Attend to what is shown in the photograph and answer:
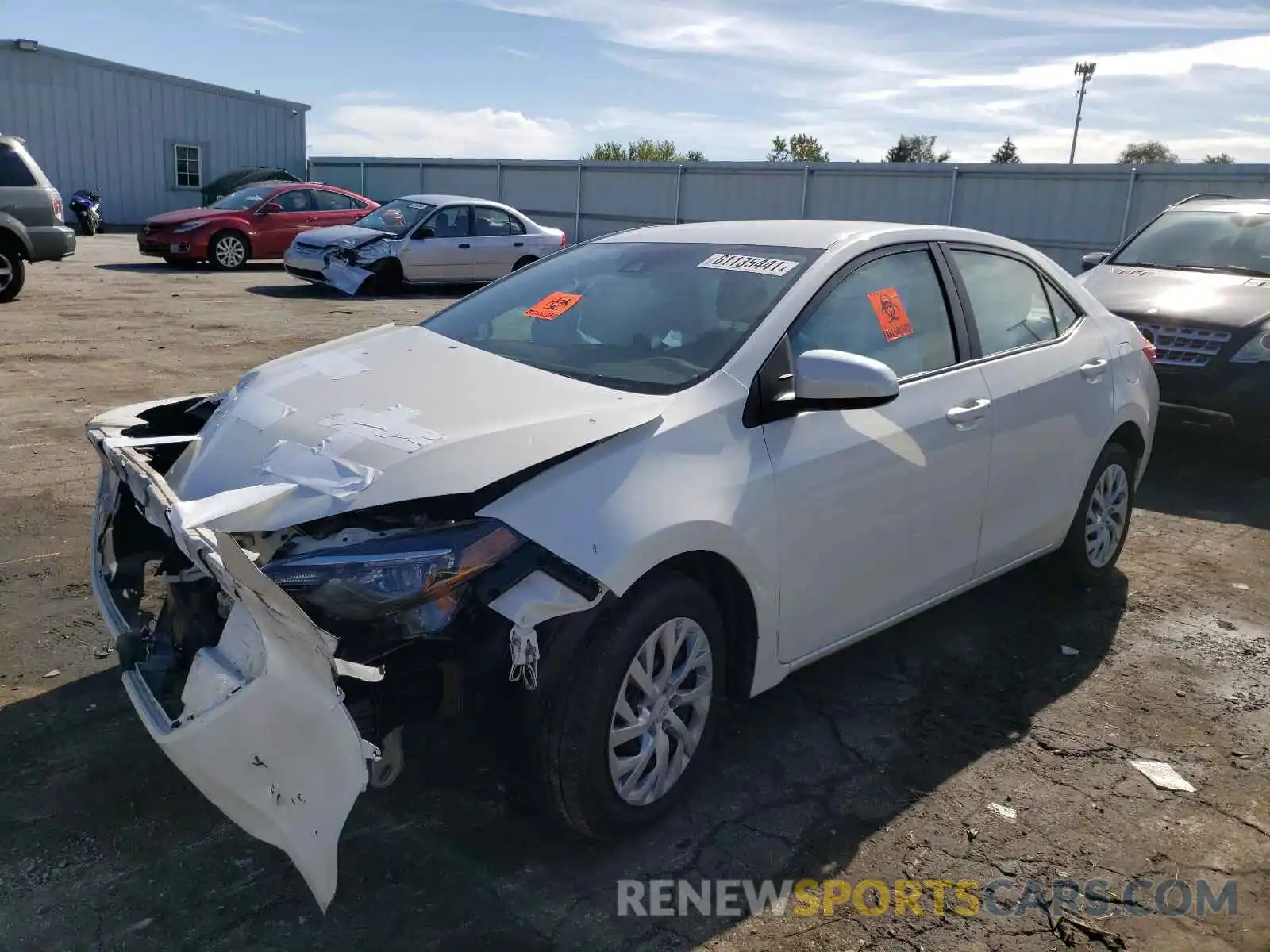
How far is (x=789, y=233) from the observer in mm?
3918

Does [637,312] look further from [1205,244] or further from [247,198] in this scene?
[247,198]

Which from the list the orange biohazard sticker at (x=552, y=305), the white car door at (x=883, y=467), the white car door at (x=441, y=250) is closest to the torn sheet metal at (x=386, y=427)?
the orange biohazard sticker at (x=552, y=305)

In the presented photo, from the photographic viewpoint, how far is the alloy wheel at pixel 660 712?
2848 millimetres

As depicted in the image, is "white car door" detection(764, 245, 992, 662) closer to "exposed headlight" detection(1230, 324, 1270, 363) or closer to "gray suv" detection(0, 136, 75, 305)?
"exposed headlight" detection(1230, 324, 1270, 363)

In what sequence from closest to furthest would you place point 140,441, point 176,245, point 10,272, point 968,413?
point 140,441 < point 968,413 < point 10,272 < point 176,245

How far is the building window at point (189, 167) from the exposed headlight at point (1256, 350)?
3118 centimetres

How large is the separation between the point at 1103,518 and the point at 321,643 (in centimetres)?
394

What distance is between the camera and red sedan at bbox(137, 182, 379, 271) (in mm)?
18156

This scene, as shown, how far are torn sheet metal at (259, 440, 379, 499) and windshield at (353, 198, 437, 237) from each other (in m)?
13.6

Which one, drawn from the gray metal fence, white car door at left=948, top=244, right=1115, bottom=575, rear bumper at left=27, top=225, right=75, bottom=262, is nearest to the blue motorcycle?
the gray metal fence

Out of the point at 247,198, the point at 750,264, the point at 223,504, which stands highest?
the point at 247,198

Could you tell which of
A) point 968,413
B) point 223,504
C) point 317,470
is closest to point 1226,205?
point 968,413

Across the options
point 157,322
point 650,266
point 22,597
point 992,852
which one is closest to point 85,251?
point 157,322

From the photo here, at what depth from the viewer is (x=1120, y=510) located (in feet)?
16.6
